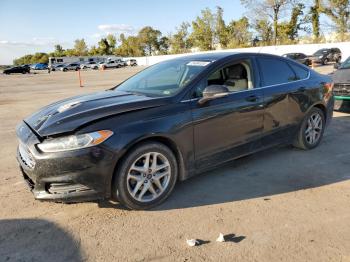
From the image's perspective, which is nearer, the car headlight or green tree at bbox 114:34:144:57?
the car headlight

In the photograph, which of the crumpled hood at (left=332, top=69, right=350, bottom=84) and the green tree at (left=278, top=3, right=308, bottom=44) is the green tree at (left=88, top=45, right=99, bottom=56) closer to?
the green tree at (left=278, top=3, right=308, bottom=44)

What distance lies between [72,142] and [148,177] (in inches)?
34.7

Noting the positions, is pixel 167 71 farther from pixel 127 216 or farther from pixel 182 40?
pixel 182 40

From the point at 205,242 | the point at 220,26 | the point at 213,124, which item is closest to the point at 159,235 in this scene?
the point at 205,242

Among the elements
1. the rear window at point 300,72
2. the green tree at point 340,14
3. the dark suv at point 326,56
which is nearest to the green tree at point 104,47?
the green tree at point 340,14

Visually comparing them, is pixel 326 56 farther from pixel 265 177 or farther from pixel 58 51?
pixel 58 51

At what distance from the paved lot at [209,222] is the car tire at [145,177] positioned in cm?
13

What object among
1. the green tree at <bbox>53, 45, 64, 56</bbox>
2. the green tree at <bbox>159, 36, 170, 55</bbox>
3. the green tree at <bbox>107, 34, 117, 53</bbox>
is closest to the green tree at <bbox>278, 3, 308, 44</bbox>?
the green tree at <bbox>159, 36, 170, 55</bbox>

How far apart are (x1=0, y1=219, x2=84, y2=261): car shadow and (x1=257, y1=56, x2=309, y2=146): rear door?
9.44ft

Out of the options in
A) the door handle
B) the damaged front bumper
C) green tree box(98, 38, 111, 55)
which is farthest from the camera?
green tree box(98, 38, 111, 55)

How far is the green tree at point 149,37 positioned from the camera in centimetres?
10038

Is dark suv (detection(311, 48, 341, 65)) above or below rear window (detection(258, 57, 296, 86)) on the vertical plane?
above

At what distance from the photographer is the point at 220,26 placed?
242ft

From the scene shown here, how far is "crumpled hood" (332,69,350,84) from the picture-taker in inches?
324
